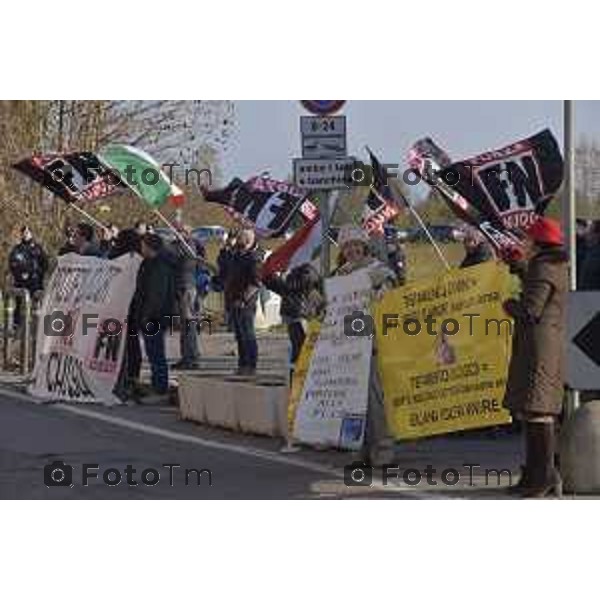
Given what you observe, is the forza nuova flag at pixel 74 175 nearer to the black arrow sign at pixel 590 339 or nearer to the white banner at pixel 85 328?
the white banner at pixel 85 328

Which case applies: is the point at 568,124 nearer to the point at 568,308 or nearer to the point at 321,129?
the point at 568,308

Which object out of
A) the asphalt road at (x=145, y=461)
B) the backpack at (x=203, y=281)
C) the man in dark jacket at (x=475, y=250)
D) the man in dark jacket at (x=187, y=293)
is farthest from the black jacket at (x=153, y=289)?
the man in dark jacket at (x=475, y=250)

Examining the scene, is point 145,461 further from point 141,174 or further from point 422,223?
point 422,223

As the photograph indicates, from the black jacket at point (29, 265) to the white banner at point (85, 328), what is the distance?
1595mm

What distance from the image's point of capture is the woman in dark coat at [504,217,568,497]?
943cm

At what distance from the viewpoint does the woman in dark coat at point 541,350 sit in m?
9.43

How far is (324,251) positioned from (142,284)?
3.50 m

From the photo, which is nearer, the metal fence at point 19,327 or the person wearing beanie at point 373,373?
the person wearing beanie at point 373,373

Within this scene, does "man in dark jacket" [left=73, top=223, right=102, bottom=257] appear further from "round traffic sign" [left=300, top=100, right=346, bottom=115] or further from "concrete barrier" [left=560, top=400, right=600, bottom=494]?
"concrete barrier" [left=560, top=400, right=600, bottom=494]

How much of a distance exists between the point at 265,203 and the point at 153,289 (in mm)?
1520

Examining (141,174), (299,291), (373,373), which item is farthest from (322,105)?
(141,174)
